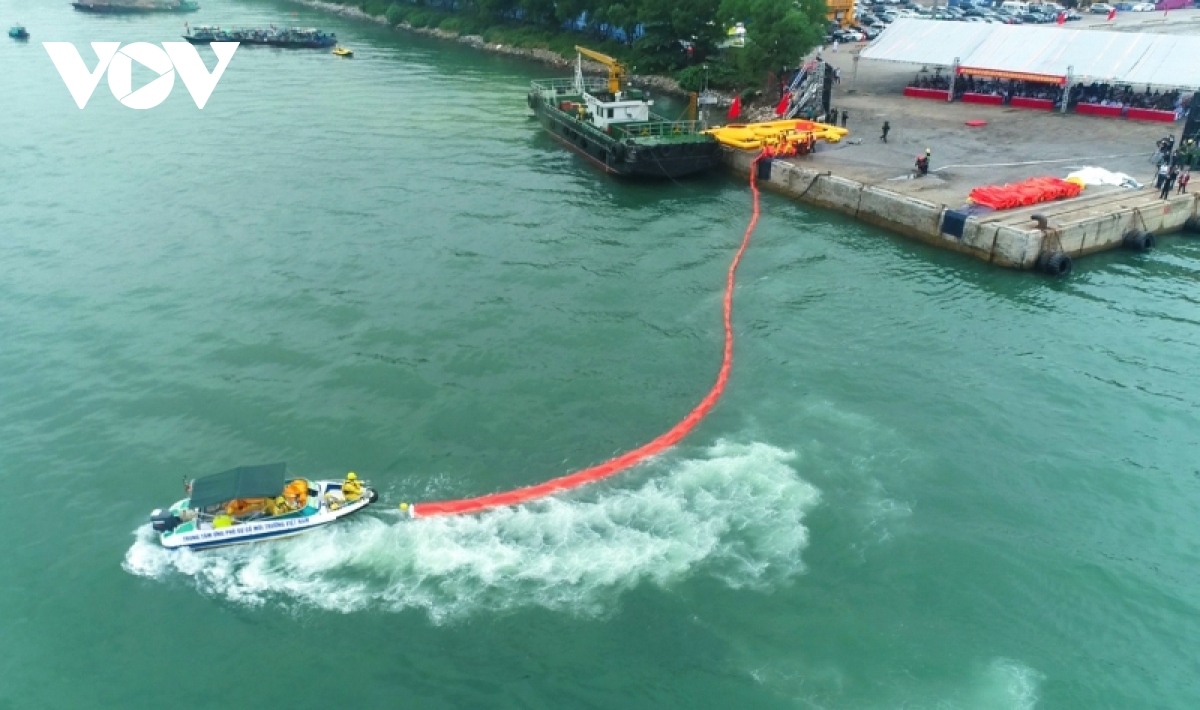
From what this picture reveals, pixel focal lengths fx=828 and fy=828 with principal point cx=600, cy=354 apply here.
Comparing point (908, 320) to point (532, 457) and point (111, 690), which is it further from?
point (111, 690)

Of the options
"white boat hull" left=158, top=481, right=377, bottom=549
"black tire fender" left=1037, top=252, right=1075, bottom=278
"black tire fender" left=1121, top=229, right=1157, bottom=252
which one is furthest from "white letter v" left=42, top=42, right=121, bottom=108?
"black tire fender" left=1121, top=229, right=1157, bottom=252

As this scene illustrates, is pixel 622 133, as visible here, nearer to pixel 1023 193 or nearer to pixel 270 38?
pixel 1023 193

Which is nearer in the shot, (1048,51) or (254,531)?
(254,531)

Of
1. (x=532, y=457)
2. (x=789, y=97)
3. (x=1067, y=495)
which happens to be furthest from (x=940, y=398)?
(x=789, y=97)

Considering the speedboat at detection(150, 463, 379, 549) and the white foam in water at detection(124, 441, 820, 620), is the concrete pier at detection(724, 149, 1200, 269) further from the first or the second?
the speedboat at detection(150, 463, 379, 549)

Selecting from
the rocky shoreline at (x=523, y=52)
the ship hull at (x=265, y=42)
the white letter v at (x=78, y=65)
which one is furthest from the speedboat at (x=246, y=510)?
the ship hull at (x=265, y=42)

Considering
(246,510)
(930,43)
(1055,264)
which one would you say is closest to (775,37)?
(930,43)
